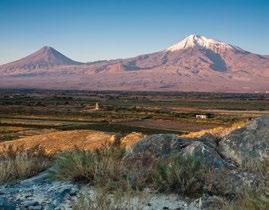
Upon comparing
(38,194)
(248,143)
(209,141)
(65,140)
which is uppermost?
(248,143)

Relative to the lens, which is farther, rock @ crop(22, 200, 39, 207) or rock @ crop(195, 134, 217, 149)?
rock @ crop(195, 134, 217, 149)

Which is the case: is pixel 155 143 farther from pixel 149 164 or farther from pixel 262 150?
pixel 262 150

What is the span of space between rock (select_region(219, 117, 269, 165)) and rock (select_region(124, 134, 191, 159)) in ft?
3.05

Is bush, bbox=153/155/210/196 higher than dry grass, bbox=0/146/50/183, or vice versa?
bush, bbox=153/155/210/196

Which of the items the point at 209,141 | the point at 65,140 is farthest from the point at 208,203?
the point at 65,140

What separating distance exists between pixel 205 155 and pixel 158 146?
1.18 m

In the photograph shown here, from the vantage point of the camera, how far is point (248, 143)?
12258 mm

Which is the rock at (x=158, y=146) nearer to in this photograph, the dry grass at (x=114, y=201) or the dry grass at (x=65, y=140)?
the dry grass at (x=114, y=201)

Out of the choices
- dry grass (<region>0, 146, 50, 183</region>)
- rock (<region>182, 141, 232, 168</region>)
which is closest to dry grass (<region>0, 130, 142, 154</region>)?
dry grass (<region>0, 146, 50, 183</region>)

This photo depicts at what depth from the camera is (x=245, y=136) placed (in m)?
12.5

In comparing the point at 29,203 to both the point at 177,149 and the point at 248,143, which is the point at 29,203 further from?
the point at 248,143

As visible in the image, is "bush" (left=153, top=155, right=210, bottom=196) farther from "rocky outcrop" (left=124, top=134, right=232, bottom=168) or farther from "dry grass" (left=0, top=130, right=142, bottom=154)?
"dry grass" (left=0, top=130, right=142, bottom=154)

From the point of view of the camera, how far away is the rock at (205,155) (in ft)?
37.4

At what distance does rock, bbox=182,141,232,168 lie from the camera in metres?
11.4
